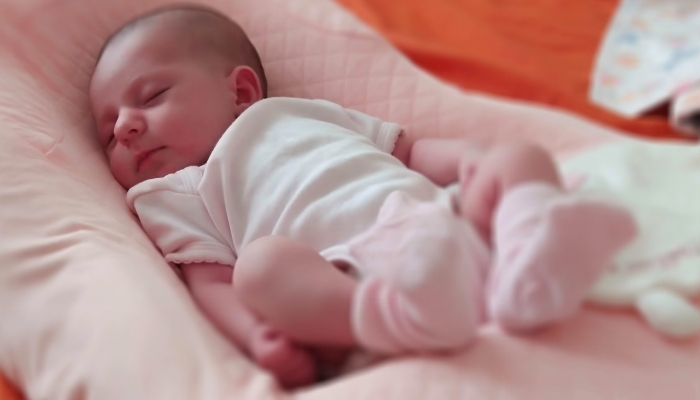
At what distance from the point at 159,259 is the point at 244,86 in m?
0.18

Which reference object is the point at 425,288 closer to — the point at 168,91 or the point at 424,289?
the point at 424,289

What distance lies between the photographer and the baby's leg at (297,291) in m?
0.31

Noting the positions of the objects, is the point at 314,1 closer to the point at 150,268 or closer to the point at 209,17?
the point at 209,17

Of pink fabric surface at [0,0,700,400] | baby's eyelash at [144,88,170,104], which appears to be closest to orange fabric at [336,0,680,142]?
pink fabric surface at [0,0,700,400]

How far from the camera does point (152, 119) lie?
537mm

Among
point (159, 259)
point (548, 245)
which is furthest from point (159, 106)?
point (548, 245)

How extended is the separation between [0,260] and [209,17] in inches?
11.9

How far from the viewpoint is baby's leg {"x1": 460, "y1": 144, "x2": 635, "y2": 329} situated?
10.9 inches

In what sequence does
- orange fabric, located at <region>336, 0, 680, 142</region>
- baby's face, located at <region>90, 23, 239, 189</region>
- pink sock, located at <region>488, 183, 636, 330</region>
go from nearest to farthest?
pink sock, located at <region>488, 183, 636, 330</region>
orange fabric, located at <region>336, 0, 680, 142</region>
baby's face, located at <region>90, 23, 239, 189</region>

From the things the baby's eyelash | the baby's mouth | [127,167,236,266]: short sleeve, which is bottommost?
[127,167,236,266]: short sleeve

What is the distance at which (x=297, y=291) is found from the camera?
34cm

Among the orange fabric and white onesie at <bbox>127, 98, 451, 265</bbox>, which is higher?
the orange fabric

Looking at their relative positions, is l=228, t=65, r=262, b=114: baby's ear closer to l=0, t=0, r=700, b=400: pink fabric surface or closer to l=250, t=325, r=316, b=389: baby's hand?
l=0, t=0, r=700, b=400: pink fabric surface

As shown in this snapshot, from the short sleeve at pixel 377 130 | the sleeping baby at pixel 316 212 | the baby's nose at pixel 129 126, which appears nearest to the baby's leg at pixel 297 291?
the sleeping baby at pixel 316 212
